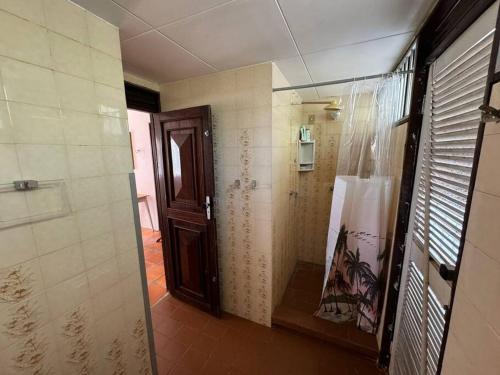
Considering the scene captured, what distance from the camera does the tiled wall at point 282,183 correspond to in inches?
64.2

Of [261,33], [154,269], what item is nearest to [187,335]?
[154,269]

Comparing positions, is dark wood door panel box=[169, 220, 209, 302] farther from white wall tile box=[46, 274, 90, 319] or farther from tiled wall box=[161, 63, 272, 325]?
white wall tile box=[46, 274, 90, 319]

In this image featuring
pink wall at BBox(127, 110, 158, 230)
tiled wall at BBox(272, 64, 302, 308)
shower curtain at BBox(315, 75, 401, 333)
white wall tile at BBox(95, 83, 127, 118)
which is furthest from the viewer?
pink wall at BBox(127, 110, 158, 230)

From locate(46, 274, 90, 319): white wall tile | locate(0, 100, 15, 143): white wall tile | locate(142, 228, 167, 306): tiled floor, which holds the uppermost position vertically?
locate(0, 100, 15, 143): white wall tile

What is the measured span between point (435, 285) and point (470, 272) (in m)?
0.34

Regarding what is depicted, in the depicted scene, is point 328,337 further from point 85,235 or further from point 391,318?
point 85,235

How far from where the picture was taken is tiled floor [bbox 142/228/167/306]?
87.7 inches

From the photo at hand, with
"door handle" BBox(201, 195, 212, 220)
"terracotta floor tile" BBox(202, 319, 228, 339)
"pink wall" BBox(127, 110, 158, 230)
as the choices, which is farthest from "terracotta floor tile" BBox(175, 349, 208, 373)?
"pink wall" BBox(127, 110, 158, 230)

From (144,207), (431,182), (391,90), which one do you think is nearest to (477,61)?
(431,182)

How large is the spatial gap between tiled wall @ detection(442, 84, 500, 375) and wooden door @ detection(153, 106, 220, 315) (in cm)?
149

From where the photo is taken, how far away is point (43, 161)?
2.59 feet

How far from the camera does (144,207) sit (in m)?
3.93

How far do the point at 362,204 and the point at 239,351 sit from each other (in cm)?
153

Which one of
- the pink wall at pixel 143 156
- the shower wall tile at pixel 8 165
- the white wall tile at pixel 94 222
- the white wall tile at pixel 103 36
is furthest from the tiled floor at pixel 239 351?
the pink wall at pixel 143 156
